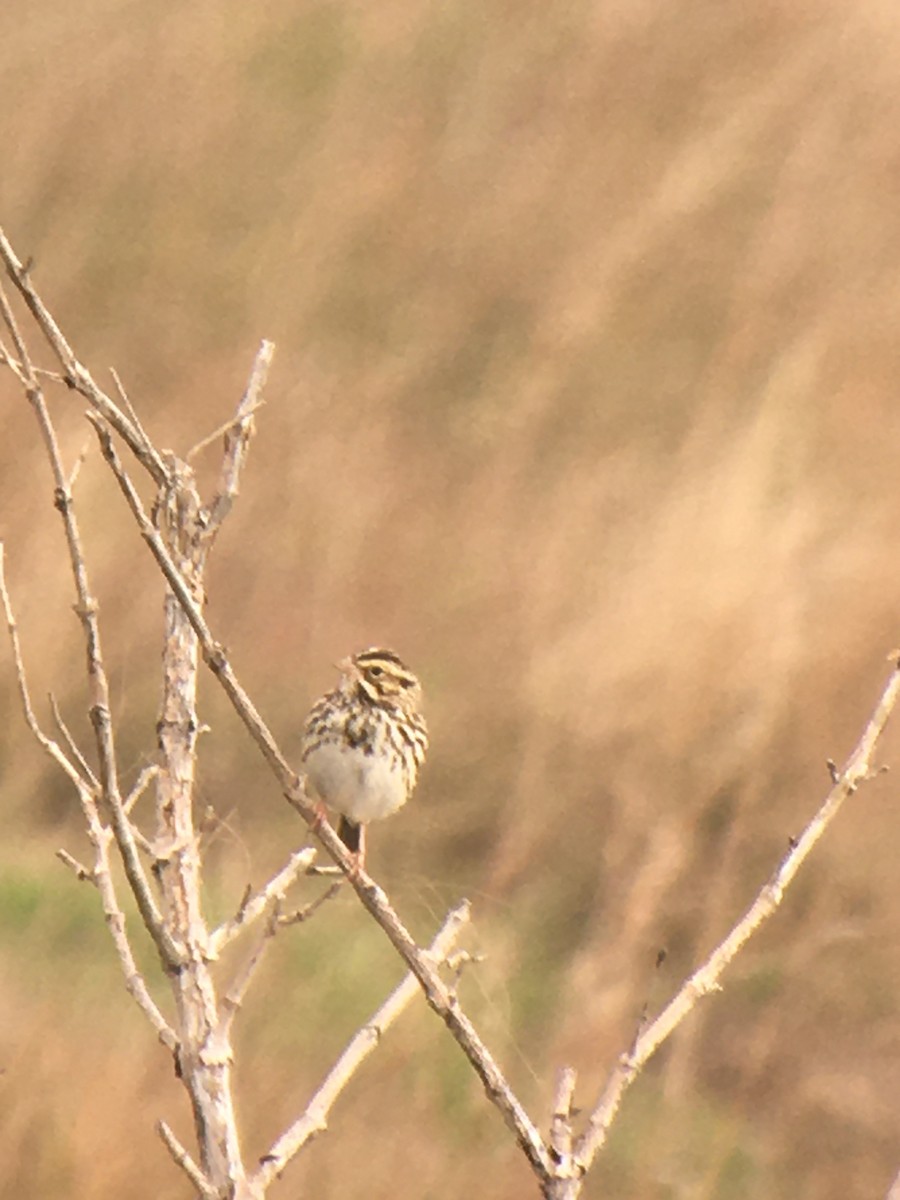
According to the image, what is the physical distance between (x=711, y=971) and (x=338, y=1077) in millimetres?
481

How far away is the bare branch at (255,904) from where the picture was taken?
3.12 meters

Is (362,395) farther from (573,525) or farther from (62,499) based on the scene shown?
(62,499)

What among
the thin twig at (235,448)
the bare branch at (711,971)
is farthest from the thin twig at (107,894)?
the bare branch at (711,971)

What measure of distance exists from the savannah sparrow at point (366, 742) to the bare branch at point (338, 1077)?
4.86 ft

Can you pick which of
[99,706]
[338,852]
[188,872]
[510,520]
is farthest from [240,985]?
[510,520]

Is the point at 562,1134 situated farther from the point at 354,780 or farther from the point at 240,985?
the point at 354,780

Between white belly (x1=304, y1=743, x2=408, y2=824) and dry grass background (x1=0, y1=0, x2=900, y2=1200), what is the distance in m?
1.12

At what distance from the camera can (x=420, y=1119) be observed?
5.92 m

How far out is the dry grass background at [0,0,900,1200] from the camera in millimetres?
6246

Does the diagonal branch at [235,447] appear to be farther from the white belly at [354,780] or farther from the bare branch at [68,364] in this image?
the white belly at [354,780]

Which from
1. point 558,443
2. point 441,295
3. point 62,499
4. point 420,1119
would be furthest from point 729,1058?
point 62,499

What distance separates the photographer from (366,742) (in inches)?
187

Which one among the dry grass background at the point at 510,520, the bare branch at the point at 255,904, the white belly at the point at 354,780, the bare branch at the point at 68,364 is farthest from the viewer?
the dry grass background at the point at 510,520

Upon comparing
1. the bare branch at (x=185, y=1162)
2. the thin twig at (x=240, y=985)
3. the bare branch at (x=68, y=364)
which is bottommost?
the bare branch at (x=185, y=1162)
